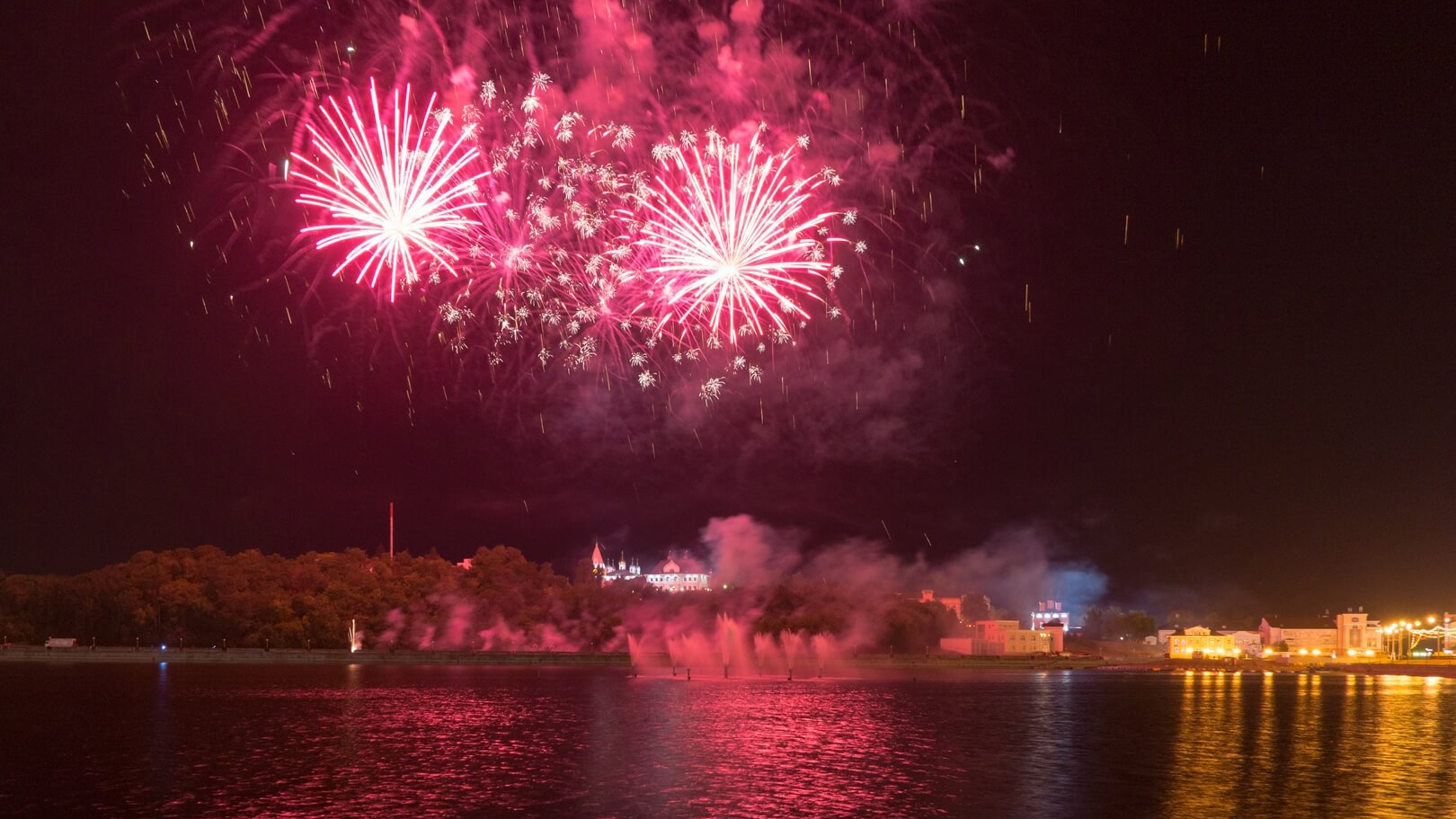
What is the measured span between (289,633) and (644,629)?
41.5 m

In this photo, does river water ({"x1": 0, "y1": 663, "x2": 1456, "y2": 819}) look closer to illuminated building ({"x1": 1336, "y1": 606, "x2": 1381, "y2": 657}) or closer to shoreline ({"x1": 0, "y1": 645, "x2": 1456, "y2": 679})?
A: shoreline ({"x1": 0, "y1": 645, "x2": 1456, "y2": 679})

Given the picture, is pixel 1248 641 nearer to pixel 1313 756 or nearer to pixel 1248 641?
pixel 1248 641

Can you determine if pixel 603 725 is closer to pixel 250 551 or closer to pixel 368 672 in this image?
pixel 368 672

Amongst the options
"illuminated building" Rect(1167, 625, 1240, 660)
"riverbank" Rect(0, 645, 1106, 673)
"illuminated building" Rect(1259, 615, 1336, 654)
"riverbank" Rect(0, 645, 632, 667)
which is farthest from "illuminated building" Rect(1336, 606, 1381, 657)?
"riverbank" Rect(0, 645, 632, 667)

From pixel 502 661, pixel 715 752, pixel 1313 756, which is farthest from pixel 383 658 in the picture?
pixel 1313 756

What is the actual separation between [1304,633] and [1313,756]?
152 m

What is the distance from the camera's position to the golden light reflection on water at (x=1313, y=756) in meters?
37.9

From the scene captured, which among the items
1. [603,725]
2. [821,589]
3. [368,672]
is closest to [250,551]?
[368,672]

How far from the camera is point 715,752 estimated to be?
48.2 meters

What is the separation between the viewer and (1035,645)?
17388 cm

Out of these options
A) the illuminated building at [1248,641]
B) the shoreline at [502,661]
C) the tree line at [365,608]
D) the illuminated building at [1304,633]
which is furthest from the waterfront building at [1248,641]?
the tree line at [365,608]

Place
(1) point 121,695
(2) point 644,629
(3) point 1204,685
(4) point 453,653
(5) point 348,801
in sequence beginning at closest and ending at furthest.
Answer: (5) point 348,801, (1) point 121,695, (3) point 1204,685, (4) point 453,653, (2) point 644,629

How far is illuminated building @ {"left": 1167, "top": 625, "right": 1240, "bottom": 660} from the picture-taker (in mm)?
168250

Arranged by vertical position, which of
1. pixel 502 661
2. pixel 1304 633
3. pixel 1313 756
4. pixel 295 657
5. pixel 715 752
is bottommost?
pixel 502 661
